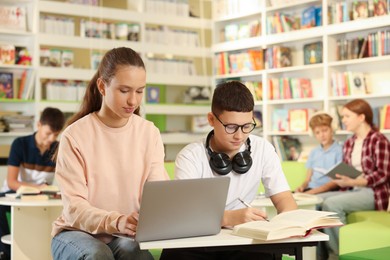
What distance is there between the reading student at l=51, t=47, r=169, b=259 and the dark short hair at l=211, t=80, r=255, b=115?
28 centimetres

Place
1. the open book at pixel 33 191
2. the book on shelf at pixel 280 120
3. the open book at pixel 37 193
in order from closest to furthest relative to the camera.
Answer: the open book at pixel 37 193
the open book at pixel 33 191
the book on shelf at pixel 280 120

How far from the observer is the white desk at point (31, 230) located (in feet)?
15.3

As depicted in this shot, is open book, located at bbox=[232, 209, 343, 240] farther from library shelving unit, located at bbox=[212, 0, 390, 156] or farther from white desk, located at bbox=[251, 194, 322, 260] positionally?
library shelving unit, located at bbox=[212, 0, 390, 156]

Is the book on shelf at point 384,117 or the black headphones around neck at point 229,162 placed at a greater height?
the book on shelf at point 384,117

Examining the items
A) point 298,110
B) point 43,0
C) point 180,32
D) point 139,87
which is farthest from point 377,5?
point 139,87

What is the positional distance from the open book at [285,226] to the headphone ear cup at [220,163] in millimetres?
401

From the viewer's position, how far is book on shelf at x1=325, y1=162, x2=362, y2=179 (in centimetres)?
546

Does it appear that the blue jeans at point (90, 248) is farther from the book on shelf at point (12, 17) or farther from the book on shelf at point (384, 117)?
the book on shelf at point (12, 17)

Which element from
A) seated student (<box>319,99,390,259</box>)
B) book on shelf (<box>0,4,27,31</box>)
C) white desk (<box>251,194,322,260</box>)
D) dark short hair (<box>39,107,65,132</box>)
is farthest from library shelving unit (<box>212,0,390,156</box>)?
dark short hair (<box>39,107,65,132</box>)

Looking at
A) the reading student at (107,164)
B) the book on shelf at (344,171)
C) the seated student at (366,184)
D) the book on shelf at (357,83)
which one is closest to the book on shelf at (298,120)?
the book on shelf at (357,83)

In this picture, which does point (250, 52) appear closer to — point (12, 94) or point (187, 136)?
point (187, 136)

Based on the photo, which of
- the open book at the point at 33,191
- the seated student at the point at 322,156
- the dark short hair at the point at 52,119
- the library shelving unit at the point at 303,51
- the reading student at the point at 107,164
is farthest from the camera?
the library shelving unit at the point at 303,51

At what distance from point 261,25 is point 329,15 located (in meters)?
1.02

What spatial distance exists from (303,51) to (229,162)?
4.90 meters
